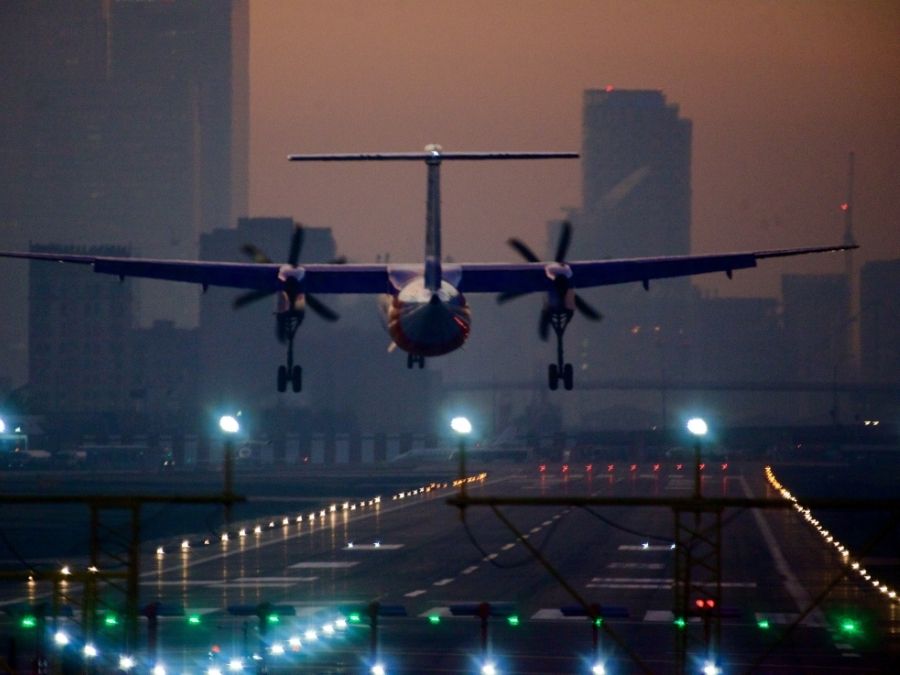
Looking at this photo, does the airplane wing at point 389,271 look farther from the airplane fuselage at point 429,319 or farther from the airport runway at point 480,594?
the airport runway at point 480,594

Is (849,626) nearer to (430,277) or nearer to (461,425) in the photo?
(430,277)

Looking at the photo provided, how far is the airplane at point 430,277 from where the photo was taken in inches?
1988

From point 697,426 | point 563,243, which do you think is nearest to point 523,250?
point 563,243

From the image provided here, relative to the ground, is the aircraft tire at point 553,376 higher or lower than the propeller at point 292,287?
lower

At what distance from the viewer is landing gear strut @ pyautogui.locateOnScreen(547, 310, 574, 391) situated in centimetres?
5284

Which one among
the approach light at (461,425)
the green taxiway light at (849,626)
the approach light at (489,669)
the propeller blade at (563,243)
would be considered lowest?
the approach light at (489,669)

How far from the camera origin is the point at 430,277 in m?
Result: 50.9

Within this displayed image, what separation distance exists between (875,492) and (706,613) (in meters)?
65.1

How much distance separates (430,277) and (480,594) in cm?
1075

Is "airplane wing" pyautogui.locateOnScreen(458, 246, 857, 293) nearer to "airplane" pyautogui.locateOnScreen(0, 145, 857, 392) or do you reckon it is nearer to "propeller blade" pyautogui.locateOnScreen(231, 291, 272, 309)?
"airplane" pyautogui.locateOnScreen(0, 145, 857, 392)

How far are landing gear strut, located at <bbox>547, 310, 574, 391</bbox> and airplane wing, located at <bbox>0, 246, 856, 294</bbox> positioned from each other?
1.40 m

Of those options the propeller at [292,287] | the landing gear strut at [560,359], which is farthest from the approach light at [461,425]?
the propeller at [292,287]

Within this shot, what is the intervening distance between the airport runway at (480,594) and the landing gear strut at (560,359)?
655cm

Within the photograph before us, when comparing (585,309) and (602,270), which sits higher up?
(602,270)
